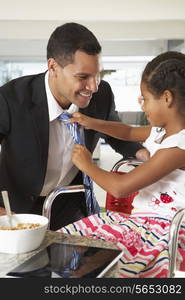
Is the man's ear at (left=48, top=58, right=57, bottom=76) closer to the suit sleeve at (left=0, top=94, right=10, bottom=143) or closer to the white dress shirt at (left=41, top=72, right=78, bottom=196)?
the white dress shirt at (left=41, top=72, right=78, bottom=196)

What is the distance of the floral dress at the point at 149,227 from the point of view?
44.1 inches

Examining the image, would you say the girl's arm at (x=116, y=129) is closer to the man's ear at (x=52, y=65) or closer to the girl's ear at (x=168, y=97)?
the man's ear at (x=52, y=65)

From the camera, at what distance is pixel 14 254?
0.90 metres

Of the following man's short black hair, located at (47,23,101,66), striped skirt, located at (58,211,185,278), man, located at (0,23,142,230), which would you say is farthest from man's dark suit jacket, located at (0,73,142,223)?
striped skirt, located at (58,211,185,278)

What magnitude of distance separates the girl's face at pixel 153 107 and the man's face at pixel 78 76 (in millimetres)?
273

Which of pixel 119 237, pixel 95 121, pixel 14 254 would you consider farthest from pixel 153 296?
A: pixel 95 121

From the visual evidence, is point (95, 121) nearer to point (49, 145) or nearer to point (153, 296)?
point (49, 145)

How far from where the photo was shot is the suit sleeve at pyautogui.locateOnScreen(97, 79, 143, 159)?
1.91 metres

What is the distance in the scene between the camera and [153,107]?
135 centimetres

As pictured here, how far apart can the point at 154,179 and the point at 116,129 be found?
482 mm

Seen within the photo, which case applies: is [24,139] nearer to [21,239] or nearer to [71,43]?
→ [71,43]

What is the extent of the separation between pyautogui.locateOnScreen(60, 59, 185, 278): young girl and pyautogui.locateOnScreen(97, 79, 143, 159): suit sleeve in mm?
467

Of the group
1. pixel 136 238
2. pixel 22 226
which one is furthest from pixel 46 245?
pixel 136 238

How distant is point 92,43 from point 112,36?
4233 mm
